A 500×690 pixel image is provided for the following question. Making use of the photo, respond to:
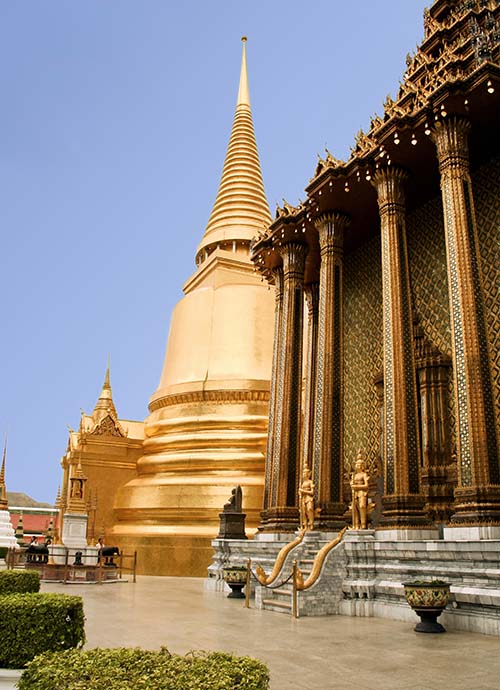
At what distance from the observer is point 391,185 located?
14.3 metres

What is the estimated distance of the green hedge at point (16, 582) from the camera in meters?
6.76

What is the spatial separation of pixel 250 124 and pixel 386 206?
2044 cm

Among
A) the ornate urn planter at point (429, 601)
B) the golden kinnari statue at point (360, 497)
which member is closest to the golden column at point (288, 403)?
the golden kinnari statue at point (360, 497)

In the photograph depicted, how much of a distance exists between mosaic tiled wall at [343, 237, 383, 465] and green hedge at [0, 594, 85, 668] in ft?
40.2

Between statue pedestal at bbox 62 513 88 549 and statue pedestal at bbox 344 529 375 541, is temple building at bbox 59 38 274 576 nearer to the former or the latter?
statue pedestal at bbox 62 513 88 549

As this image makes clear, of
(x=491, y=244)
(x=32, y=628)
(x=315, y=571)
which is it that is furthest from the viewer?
(x=491, y=244)

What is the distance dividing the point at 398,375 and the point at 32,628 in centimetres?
906

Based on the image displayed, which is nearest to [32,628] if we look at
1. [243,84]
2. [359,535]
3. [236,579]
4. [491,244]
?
[359,535]

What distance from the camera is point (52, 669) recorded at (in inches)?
127

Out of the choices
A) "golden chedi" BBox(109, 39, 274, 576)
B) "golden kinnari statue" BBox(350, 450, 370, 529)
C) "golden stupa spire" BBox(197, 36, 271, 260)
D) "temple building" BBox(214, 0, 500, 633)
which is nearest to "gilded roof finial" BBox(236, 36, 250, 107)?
"golden stupa spire" BBox(197, 36, 271, 260)

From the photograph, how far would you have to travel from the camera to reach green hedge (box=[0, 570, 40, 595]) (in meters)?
6.76

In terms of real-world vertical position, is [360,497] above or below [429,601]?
above

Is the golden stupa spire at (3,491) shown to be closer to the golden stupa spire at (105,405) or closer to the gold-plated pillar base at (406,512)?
the golden stupa spire at (105,405)

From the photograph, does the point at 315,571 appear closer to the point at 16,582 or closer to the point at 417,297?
the point at 16,582
